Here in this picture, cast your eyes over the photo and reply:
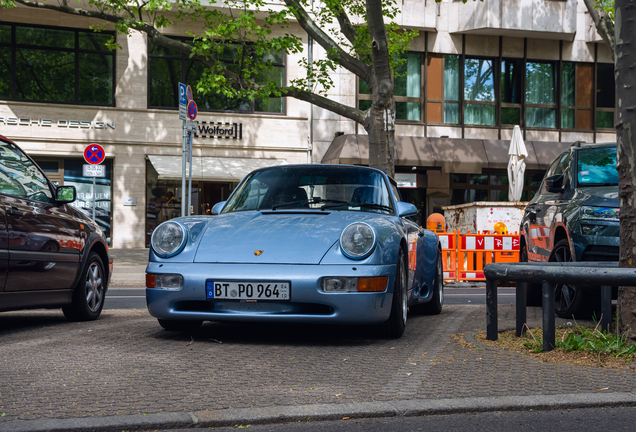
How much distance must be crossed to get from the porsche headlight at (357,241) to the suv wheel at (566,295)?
2.46 m

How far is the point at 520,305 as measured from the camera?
5.67 metres

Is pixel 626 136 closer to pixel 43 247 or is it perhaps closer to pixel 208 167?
pixel 43 247

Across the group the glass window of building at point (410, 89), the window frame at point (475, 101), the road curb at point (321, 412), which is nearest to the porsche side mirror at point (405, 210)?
the road curb at point (321, 412)

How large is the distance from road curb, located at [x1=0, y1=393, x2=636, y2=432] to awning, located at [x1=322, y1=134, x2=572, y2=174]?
1965 centimetres

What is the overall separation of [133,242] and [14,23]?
7588 mm

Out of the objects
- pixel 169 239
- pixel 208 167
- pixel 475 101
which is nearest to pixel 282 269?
pixel 169 239

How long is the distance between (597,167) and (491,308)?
120 inches

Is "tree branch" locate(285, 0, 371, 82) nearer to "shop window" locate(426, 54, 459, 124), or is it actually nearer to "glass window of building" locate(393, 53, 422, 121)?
"glass window of building" locate(393, 53, 422, 121)

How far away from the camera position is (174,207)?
23922mm

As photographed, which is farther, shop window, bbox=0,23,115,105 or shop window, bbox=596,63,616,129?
shop window, bbox=596,63,616,129

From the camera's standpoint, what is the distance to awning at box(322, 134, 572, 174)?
23.8m

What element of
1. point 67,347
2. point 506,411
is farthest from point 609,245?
point 67,347

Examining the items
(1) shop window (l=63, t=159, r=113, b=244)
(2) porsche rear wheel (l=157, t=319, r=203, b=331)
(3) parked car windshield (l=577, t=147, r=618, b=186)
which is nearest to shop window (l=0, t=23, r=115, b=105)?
(1) shop window (l=63, t=159, r=113, b=244)

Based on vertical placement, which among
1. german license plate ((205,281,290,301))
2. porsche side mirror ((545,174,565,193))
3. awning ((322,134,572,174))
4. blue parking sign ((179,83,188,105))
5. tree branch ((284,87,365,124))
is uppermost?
tree branch ((284,87,365,124))
